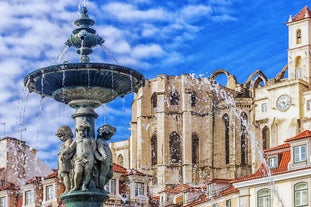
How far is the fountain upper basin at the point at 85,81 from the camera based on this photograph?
73.0ft

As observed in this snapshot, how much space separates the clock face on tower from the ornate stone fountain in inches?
3332

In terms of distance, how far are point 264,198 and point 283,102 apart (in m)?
50.9

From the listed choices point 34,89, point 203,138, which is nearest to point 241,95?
point 203,138

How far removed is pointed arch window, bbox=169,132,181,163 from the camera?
120 meters

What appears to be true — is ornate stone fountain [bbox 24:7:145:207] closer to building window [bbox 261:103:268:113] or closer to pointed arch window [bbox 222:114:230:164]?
building window [bbox 261:103:268:113]

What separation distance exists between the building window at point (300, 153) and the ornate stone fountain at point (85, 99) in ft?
108

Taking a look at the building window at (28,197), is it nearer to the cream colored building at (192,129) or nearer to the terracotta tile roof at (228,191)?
the terracotta tile roof at (228,191)

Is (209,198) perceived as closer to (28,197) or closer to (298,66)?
(28,197)

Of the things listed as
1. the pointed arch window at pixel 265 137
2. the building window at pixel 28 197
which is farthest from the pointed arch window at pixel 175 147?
the building window at pixel 28 197

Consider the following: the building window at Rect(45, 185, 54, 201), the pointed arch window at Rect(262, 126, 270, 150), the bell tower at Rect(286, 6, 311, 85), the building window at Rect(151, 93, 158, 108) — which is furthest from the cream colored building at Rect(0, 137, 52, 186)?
the building window at Rect(151, 93, 158, 108)

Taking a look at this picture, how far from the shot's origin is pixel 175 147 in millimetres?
121250

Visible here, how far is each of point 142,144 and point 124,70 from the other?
Answer: 325 ft

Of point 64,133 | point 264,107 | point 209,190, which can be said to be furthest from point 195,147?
point 64,133

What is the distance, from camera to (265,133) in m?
109
